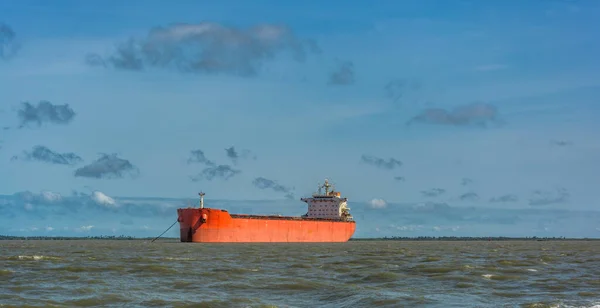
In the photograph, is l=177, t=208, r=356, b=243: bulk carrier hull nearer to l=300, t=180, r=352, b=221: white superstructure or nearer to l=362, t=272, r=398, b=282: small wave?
l=300, t=180, r=352, b=221: white superstructure

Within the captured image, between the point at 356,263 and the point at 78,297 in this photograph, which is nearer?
the point at 78,297

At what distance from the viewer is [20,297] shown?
19.4 m

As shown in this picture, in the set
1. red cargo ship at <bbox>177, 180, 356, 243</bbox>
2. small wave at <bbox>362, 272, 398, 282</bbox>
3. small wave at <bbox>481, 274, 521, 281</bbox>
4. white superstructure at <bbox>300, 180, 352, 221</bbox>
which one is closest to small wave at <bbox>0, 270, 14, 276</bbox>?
small wave at <bbox>362, 272, 398, 282</bbox>

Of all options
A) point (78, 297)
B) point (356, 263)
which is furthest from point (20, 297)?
point (356, 263)

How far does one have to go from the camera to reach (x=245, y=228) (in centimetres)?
7531

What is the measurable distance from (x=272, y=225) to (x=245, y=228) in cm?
633

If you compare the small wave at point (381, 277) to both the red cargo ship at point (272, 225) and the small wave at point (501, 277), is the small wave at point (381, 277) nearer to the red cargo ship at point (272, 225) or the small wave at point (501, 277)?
the small wave at point (501, 277)

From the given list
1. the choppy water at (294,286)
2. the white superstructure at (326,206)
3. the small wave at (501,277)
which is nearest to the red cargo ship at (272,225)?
the white superstructure at (326,206)

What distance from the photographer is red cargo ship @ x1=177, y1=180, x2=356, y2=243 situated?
232 ft

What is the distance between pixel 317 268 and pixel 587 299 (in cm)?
1370

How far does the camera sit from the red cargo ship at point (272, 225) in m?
70.7

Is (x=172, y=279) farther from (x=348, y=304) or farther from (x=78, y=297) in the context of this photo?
(x=348, y=304)

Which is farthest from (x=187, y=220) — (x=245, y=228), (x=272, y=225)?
(x=272, y=225)

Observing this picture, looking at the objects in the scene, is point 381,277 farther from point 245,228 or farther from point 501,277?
point 245,228
